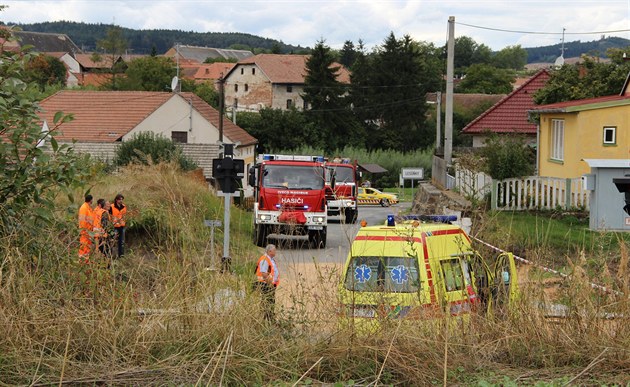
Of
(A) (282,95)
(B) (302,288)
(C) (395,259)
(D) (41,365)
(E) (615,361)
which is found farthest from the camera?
(A) (282,95)

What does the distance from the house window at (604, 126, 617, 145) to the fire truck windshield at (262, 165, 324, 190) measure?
780cm

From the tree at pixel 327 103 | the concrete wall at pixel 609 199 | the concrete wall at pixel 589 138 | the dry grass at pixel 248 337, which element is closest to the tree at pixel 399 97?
the tree at pixel 327 103

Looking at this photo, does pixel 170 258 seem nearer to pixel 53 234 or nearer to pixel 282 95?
pixel 53 234

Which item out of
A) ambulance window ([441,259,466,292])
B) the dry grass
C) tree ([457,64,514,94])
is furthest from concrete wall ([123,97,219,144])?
tree ([457,64,514,94])

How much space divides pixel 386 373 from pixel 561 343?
4.87 ft

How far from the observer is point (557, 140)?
1148 inches

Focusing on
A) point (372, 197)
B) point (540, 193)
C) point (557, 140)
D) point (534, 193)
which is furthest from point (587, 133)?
point (372, 197)

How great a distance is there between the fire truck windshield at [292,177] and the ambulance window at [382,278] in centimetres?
1724

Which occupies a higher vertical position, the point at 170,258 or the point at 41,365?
the point at 170,258

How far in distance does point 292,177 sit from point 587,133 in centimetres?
820

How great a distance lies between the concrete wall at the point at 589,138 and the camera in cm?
2545

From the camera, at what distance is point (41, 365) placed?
693 cm

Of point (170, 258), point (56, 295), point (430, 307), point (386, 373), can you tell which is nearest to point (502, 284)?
point (430, 307)

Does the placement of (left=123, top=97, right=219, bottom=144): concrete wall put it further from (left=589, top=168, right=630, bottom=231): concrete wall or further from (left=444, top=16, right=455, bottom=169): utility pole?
(left=589, top=168, right=630, bottom=231): concrete wall
